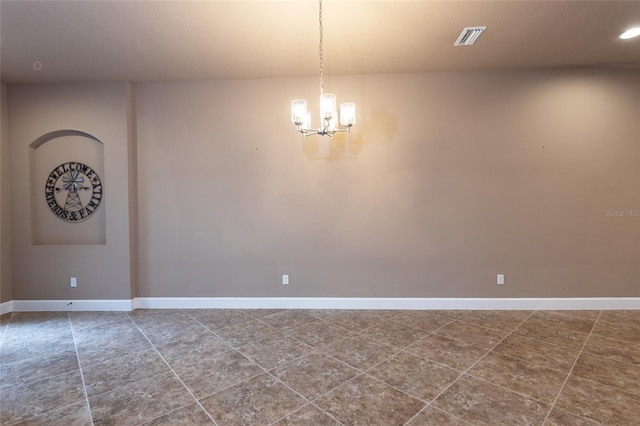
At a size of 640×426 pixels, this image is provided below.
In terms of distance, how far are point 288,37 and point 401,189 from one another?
85.0 inches

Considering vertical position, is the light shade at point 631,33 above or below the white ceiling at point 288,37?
below

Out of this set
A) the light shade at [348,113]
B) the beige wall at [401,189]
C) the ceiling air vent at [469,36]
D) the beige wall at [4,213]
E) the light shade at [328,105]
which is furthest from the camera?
the beige wall at [4,213]

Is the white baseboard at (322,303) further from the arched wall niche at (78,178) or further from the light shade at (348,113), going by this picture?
the light shade at (348,113)

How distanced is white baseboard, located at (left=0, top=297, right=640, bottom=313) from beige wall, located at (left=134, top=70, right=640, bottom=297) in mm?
87

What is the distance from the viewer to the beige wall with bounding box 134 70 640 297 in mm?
3529

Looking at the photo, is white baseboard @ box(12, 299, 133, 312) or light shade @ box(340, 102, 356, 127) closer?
light shade @ box(340, 102, 356, 127)

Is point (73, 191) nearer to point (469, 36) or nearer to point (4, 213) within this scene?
point (4, 213)

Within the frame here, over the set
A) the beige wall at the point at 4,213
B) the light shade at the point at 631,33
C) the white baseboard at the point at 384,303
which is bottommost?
the white baseboard at the point at 384,303

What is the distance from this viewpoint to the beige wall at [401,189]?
139 inches

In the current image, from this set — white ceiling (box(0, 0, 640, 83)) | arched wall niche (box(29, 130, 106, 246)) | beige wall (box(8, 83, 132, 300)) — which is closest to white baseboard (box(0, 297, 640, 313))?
beige wall (box(8, 83, 132, 300))

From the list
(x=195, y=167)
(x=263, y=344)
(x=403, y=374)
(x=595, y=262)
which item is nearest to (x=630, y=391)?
(x=403, y=374)

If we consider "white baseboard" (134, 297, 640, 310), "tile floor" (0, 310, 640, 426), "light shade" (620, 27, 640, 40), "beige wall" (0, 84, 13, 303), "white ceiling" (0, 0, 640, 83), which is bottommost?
"tile floor" (0, 310, 640, 426)

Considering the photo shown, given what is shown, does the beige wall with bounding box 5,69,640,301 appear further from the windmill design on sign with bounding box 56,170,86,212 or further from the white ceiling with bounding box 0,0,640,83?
the windmill design on sign with bounding box 56,170,86,212

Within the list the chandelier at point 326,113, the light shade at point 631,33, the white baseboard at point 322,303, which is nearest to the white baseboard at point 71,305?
the white baseboard at point 322,303
